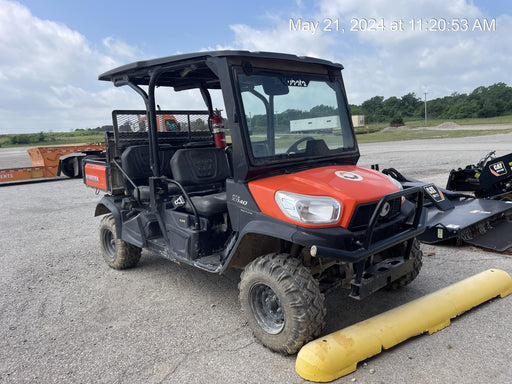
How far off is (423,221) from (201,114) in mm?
3490

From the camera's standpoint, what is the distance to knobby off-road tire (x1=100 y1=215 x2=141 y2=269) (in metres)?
5.40

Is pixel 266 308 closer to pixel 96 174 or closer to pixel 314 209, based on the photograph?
pixel 314 209

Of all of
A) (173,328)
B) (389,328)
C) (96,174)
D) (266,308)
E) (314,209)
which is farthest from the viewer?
(96,174)

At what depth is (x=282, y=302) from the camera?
3.20 meters

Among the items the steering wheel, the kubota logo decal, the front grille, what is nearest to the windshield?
the steering wheel

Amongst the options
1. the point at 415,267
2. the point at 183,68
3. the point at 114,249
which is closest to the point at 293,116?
the point at 183,68

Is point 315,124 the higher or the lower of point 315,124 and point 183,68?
the lower

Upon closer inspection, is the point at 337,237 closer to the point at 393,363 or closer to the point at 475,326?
the point at 393,363

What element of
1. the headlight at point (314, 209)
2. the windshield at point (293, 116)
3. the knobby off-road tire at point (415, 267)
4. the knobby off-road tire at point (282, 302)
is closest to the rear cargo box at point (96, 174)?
the windshield at point (293, 116)

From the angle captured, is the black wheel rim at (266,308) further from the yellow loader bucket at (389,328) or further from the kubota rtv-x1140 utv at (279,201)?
the yellow loader bucket at (389,328)

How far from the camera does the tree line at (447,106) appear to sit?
218 ft

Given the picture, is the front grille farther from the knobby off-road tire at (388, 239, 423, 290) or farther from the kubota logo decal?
the knobby off-road tire at (388, 239, 423, 290)

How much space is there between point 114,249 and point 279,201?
327 cm

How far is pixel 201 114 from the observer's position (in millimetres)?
6074
